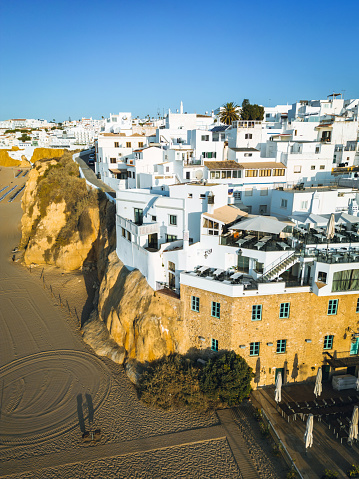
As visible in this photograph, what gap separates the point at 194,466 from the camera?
17609 mm

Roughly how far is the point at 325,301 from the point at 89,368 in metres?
17.3

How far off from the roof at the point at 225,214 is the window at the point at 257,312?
635 centimetres

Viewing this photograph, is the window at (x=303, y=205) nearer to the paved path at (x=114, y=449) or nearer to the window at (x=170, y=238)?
the window at (x=170, y=238)

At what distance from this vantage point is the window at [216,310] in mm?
21600

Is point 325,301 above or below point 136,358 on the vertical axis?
above

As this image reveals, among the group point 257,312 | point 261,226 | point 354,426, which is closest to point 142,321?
point 257,312

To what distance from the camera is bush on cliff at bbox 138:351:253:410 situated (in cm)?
2066

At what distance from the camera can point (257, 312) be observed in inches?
837

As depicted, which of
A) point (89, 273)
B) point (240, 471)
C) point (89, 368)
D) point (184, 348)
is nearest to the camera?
point (240, 471)

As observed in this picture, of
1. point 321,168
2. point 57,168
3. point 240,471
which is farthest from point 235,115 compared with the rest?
point 240,471

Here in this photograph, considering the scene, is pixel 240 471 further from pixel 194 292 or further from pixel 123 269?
pixel 123 269

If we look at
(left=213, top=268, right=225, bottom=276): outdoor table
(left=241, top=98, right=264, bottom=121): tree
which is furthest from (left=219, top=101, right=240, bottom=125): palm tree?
(left=213, top=268, right=225, bottom=276): outdoor table

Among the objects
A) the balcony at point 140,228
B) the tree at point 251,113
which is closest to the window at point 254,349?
the balcony at point 140,228

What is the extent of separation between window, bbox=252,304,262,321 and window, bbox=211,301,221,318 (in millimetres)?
2091
